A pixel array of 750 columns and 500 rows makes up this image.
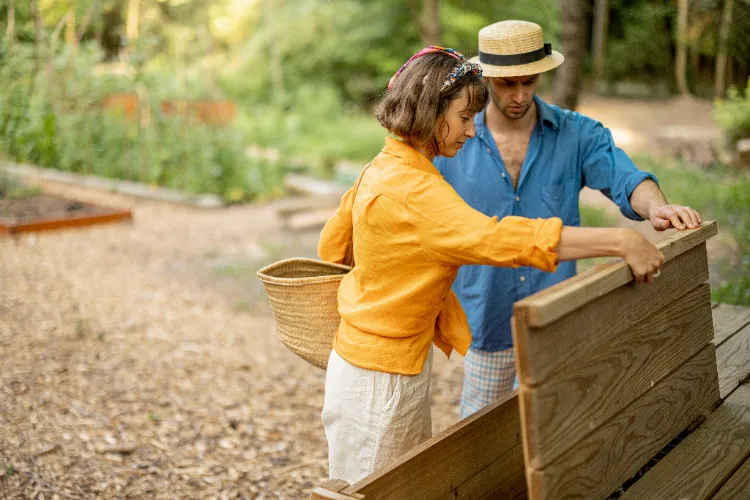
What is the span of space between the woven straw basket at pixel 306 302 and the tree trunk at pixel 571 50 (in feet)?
16.1

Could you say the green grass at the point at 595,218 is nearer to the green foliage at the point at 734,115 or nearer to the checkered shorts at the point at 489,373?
the green foliage at the point at 734,115

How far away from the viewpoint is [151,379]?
5.09m

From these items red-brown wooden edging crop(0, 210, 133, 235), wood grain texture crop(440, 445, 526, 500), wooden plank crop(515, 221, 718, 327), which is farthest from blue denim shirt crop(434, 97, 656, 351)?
red-brown wooden edging crop(0, 210, 133, 235)

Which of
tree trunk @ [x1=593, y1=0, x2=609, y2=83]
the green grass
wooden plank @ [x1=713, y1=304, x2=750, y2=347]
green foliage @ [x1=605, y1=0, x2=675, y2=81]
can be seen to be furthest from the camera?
tree trunk @ [x1=593, y1=0, x2=609, y2=83]

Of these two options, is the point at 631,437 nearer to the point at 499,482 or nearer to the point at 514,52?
the point at 499,482

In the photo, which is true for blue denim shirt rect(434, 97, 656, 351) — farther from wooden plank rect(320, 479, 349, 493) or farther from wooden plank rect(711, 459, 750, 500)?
wooden plank rect(320, 479, 349, 493)

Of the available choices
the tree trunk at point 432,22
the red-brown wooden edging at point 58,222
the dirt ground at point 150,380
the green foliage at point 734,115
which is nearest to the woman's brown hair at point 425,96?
the dirt ground at point 150,380

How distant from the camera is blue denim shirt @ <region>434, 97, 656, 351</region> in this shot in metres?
3.16

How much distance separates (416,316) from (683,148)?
12.6 metres

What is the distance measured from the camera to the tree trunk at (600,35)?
23516 millimetres

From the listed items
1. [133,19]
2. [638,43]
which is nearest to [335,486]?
[133,19]

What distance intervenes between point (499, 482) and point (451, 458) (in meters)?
0.37

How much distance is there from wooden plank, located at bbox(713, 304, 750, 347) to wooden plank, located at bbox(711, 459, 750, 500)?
1100 mm

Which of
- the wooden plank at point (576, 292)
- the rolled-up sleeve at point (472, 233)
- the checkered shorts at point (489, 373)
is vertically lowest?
the checkered shorts at point (489, 373)
